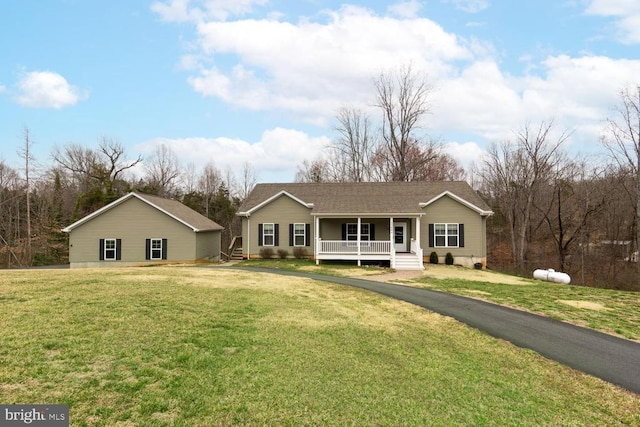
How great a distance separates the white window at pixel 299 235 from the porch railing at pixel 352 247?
8.00 feet

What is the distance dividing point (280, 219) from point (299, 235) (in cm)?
168

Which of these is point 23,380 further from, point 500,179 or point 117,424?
point 500,179

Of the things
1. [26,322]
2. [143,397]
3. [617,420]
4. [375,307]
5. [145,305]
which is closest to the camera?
[143,397]

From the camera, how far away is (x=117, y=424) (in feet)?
12.2

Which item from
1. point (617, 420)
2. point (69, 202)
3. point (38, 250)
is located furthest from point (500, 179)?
point (69, 202)

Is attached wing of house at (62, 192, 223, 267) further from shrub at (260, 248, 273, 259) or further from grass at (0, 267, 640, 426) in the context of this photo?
grass at (0, 267, 640, 426)

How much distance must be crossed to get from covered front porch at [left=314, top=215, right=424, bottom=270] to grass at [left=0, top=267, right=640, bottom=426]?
12.7 m

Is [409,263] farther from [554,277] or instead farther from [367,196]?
[554,277]

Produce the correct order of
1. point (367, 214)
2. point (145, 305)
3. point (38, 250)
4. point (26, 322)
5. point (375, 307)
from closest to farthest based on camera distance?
point (26, 322)
point (145, 305)
point (375, 307)
point (367, 214)
point (38, 250)

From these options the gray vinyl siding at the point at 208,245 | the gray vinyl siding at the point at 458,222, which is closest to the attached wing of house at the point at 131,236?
the gray vinyl siding at the point at 208,245

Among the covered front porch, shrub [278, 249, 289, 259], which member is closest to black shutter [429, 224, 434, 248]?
the covered front porch

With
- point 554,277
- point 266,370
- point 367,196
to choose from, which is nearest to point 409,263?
point 367,196

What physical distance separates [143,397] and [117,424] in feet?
1.88

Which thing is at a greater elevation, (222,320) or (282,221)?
(282,221)
